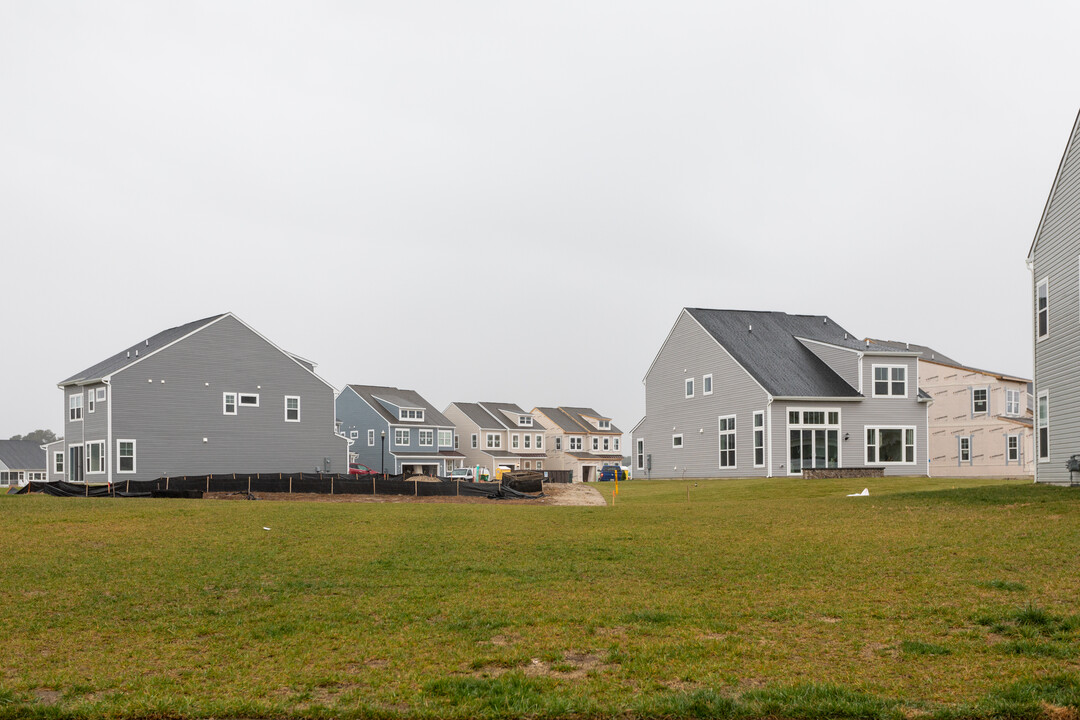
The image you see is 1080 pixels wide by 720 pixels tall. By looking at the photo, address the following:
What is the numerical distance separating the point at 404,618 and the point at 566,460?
271 feet

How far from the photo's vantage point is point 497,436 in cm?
8762

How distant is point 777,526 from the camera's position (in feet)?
60.7

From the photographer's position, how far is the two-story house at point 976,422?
162ft

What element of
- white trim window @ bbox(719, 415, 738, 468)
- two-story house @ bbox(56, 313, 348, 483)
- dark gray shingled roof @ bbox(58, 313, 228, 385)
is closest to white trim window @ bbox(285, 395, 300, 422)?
two-story house @ bbox(56, 313, 348, 483)

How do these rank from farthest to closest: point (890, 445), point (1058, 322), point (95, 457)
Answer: point (95, 457)
point (890, 445)
point (1058, 322)

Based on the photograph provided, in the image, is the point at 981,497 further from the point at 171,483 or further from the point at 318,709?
the point at 171,483

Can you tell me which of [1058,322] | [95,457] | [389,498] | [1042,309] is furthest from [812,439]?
[95,457]

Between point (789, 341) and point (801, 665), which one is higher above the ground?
point (789, 341)

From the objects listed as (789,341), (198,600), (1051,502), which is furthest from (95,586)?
(789,341)

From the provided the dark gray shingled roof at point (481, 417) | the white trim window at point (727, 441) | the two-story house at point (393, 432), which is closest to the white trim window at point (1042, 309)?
the white trim window at point (727, 441)

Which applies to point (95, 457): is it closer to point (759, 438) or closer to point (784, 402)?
point (759, 438)

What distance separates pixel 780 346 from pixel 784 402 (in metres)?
6.35

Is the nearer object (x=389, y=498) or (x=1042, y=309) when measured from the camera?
(x=1042, y=309)

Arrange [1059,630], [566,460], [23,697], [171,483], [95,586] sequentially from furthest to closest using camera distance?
[566,460] → [171,483] → [95,586] → [1059,630] → [23,697]
